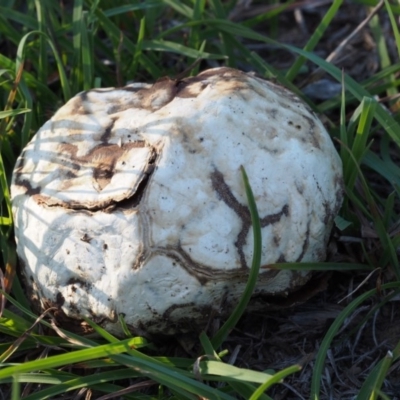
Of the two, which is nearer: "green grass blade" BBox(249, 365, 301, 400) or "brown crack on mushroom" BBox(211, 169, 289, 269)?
"green grass blade" BBox(249, 365, 301, 400)

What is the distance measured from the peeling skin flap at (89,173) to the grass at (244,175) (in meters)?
0.18

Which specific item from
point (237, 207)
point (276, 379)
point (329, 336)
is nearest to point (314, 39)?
point (237, 207)

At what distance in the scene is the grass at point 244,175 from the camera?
143cm

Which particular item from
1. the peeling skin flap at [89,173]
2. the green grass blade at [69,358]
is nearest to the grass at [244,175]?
the green grass blade at [69,358]

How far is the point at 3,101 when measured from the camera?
2.04 meters

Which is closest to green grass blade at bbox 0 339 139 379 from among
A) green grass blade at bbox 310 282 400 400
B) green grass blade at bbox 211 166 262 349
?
green grass blade at bbox 211 166 262 349

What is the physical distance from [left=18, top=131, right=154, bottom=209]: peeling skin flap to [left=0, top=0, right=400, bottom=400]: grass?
180mm

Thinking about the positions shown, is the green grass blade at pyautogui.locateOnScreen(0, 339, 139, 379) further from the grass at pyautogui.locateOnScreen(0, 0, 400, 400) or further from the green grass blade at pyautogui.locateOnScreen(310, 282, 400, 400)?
the green grass blade at pyautogui.locateOnScreen(310, 282, 400, 400)

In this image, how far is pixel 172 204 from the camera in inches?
56.9

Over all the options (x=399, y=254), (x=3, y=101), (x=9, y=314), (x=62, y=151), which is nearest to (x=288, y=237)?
(x=399, y=254)

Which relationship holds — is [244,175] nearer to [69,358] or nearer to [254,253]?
[254,253]

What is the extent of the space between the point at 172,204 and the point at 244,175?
0.17 meters

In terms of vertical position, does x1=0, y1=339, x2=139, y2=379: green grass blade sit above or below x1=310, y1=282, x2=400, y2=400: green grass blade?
above

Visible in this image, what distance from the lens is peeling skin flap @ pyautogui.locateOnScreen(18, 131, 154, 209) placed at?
1471 millimetres
